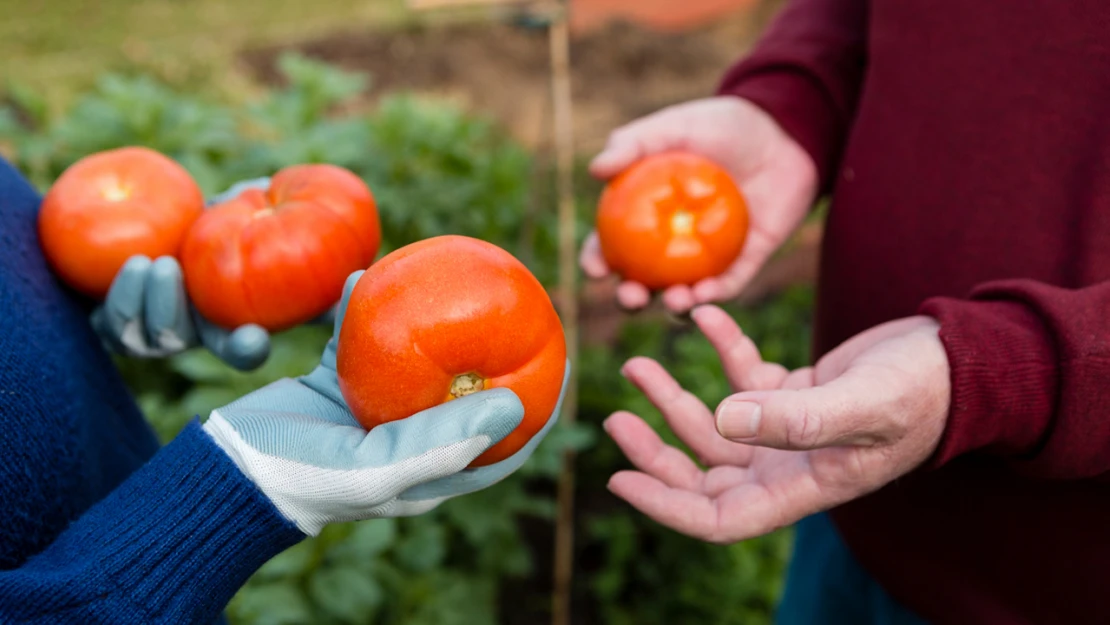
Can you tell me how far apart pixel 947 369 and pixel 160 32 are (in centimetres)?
730

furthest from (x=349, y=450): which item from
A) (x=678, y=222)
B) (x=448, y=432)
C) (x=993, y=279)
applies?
(x=678, y=222)

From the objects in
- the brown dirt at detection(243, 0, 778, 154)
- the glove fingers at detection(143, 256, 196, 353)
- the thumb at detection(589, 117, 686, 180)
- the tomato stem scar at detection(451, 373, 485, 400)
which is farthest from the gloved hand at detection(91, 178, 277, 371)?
the brown dirt at detection(243, 0, 778, 154)

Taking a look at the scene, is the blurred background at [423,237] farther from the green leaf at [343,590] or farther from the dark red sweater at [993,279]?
the dark red sweater at [993,279]

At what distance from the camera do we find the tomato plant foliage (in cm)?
201

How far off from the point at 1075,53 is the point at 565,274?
6.06ft

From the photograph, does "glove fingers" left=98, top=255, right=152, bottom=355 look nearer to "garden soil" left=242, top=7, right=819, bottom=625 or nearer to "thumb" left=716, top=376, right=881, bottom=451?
"thumb" left=716, top=376, right=881, bottom=451

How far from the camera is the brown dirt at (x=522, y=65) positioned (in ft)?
18.5

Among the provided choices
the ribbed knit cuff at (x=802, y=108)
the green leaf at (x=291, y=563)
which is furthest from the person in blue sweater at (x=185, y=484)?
the ribbed knit cuff at (x=802, y=108)

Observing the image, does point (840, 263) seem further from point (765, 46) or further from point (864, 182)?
point (765, 46)

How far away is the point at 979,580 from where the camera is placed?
1.35m

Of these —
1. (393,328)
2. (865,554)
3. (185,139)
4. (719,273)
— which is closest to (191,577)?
(393,328)

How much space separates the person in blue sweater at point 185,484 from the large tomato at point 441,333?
50 millimetres

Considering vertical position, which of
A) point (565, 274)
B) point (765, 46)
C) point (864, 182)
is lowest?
point (565, 274)

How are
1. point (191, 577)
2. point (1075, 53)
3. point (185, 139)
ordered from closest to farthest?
point (191, 577) < point (1075, 53) < point (185, 139)
